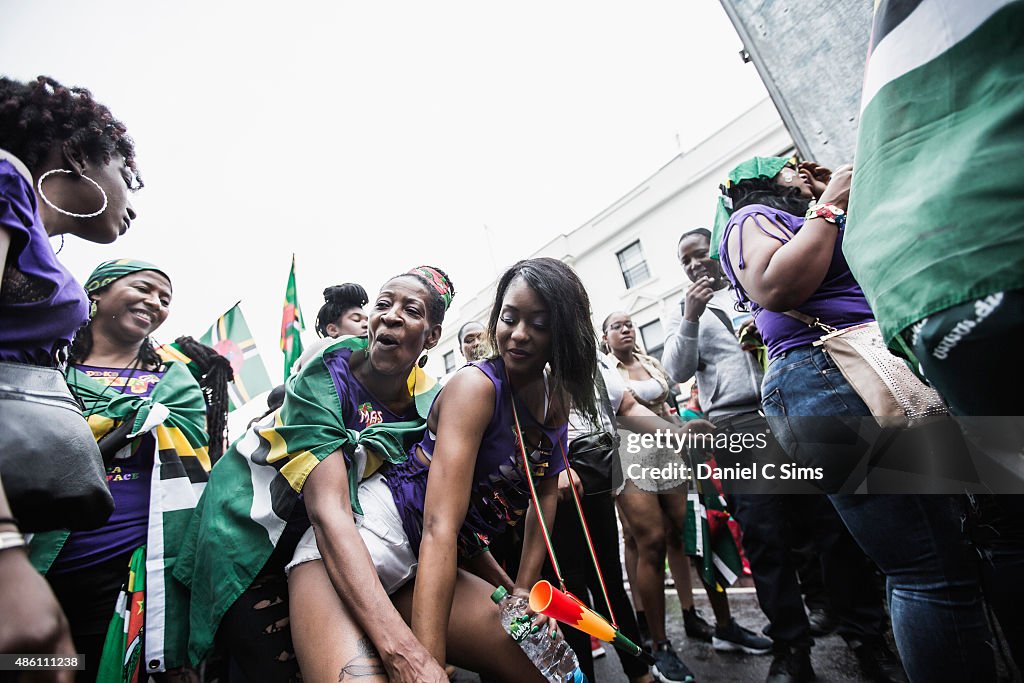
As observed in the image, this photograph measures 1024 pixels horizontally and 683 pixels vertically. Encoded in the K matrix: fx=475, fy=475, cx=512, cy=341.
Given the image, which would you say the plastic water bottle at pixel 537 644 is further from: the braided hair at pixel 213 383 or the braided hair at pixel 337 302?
the braided hair at pixel 337 302

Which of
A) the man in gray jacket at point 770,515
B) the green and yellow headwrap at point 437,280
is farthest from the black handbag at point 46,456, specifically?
the man in gray jacket at point 770,515

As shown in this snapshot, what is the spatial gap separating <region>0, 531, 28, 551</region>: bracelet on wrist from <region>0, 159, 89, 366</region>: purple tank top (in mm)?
517

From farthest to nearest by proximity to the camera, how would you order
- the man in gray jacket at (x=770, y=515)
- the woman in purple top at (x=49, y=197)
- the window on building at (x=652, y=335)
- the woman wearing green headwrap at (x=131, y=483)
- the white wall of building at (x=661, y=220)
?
the window on building at (x=652, y=335) → the white wall of building at (x=661, y=220) → the man in gray jacket at (x=770, y=515) → the woman wearing green headwrap at (x=131, y=483) → the woman in purple top at (x=49, y=197)

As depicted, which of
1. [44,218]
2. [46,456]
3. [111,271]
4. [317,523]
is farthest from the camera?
[111,271]

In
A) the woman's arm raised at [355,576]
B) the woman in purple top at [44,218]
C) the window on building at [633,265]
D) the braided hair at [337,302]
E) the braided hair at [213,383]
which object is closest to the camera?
the woman in purple top at [44,218]

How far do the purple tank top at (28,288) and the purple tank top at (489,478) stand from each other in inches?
42.8

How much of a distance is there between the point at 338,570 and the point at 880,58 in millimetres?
1873

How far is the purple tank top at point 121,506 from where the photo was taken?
6.10 feet

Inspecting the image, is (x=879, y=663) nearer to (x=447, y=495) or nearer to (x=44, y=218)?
(x=447, y=495)

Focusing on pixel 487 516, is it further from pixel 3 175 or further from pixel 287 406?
Result: pixel 3 175

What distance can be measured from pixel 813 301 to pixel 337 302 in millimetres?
3311

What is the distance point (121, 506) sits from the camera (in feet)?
6.72

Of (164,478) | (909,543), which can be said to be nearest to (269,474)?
(164,478)

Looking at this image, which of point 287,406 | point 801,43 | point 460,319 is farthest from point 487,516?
point 460,319
